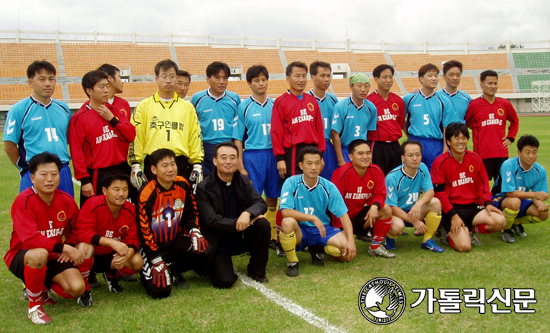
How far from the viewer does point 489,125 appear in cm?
588

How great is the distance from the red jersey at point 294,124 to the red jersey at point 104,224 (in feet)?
Result: 6.09

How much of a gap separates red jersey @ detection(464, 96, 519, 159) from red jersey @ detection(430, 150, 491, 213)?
71 cm

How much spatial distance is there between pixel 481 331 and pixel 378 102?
A: 11.7 feet

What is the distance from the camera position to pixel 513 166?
5.42 meters

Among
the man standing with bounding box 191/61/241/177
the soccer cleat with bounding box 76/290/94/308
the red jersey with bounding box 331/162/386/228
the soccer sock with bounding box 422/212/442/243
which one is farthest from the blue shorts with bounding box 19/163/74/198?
the soccer sock with bounding box 422/212/442/243

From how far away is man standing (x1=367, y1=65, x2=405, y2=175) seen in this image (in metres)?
5.83

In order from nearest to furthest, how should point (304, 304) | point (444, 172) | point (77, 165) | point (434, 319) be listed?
point (434, 319), point (304, 304), point (77, 165), point (444, 172)

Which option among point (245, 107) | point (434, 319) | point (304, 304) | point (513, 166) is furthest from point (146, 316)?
point (513, 166)

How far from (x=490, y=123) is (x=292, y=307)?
4.08 m

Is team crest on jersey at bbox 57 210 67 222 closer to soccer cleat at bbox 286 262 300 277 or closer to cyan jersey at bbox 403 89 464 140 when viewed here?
soccer cleat at bbox 286 262 300 277

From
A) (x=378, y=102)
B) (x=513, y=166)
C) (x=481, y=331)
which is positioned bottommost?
(x=481, y=331)

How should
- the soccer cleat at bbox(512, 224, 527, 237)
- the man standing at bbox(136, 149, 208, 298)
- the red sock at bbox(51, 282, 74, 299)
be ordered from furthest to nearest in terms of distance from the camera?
the soccer cleat at bbox(512, 224, 527, 237) < the man standing at bbox(136, 149, 208, 298) < the red sock at bbox(51, 282, 74, 299)

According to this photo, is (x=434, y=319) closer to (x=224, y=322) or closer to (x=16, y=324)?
(x=224, y=322)

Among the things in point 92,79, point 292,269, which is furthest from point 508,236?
point 92,79
